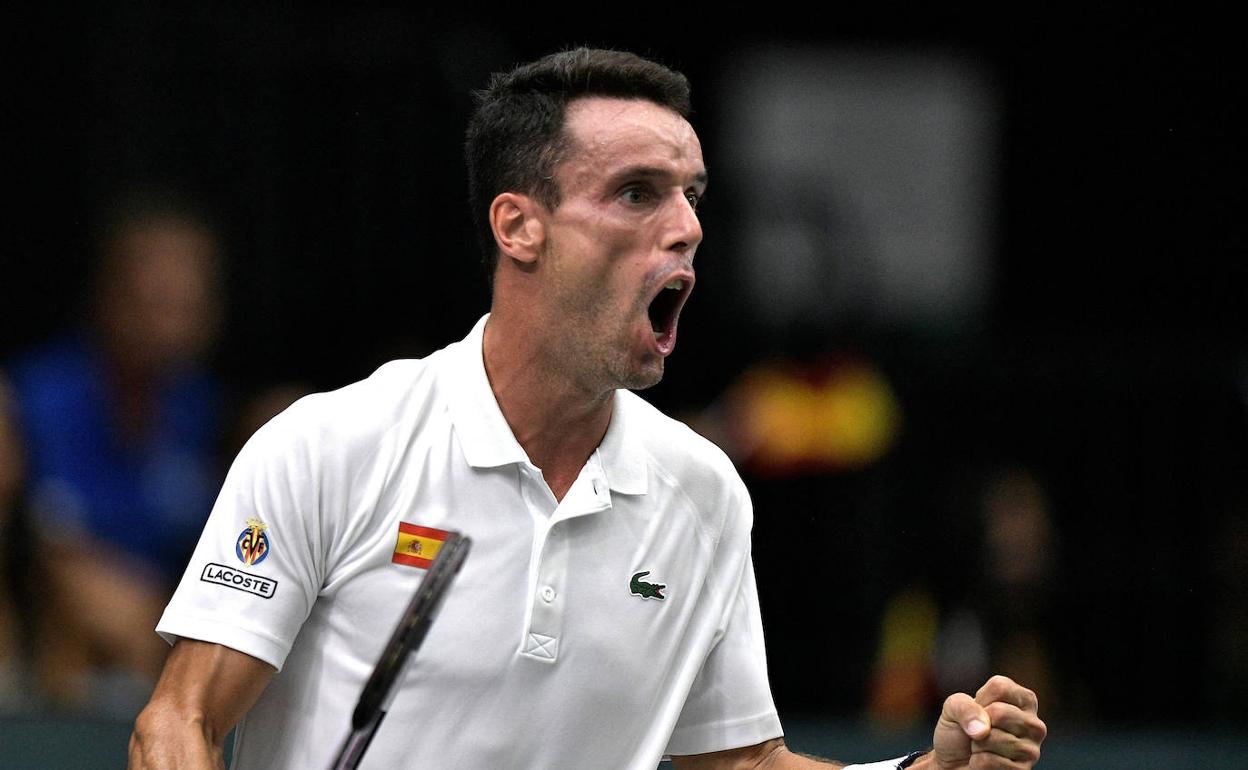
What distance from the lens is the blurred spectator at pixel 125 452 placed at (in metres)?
6.36

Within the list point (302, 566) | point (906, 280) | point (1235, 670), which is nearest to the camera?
point (302, 566)

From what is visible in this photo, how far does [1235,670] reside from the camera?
8117 millimetres

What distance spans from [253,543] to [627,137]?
110 cm

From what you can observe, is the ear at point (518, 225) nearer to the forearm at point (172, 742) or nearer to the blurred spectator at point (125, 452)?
the forearm at point (172, 742)

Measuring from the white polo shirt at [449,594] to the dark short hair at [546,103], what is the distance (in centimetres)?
38

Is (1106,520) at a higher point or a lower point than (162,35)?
lower

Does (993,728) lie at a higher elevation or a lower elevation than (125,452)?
higher

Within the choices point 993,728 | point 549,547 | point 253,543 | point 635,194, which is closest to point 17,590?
point 253,543

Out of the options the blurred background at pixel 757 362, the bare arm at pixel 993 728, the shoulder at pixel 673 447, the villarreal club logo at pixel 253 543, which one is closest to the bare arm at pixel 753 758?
the bare arm at pixel 993 728

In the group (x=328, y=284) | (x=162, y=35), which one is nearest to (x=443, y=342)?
(x=328, y=284)

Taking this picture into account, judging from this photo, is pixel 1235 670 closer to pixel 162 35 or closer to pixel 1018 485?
pixel 1018 485

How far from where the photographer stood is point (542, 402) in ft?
12.7

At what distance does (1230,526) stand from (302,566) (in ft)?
19.1

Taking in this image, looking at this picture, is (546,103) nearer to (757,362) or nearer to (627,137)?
(627,137)
